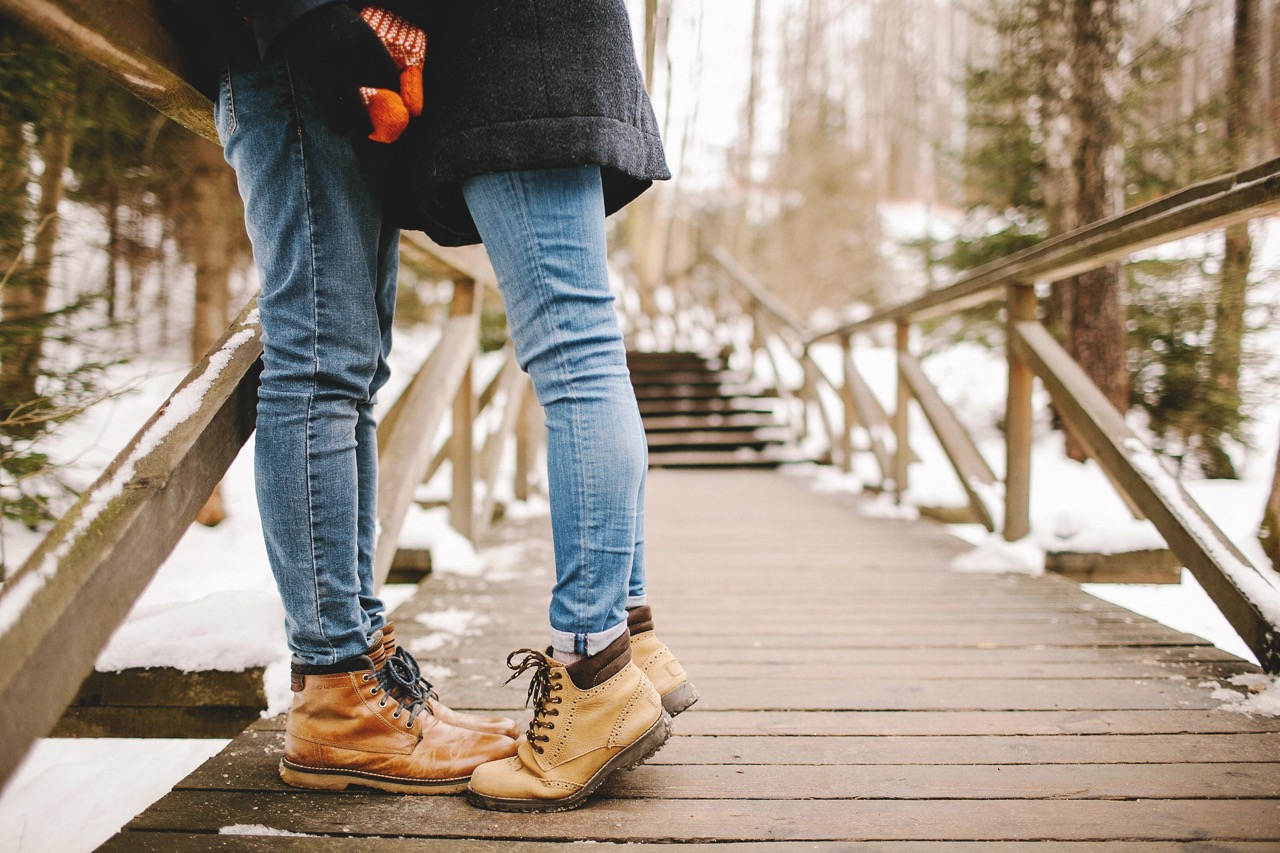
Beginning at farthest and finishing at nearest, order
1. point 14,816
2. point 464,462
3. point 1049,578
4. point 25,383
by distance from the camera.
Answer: point 464,462, point 25,383, point 1049,578, point 14,816

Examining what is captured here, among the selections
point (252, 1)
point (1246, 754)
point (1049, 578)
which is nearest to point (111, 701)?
point (252, 1)

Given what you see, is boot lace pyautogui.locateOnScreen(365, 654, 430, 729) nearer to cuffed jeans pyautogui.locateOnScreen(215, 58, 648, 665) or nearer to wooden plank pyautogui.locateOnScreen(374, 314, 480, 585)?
cuffed jeans pyautogui.locateOnScreen(215, 58, 648, 665)

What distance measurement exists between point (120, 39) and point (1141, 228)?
6.42ft

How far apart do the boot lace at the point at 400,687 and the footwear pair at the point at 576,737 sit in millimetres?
132

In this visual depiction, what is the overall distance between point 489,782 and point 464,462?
156 cm

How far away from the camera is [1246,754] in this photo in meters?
1.06

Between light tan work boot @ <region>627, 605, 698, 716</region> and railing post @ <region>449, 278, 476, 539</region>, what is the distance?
4.71ft

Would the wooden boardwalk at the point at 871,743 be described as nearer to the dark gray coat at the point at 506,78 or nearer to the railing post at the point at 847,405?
the dark gray coat at the point at 506,78

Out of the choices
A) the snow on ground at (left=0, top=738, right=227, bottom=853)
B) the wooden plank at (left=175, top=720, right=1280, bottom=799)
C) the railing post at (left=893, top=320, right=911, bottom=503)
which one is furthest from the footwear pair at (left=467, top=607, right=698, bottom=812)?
the railing post at (left=893, top=320, right=911, bottom=503)

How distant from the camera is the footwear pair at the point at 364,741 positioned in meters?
0.98

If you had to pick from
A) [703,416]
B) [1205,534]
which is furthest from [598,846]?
[703,416]

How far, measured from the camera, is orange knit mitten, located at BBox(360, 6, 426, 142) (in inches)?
33.2

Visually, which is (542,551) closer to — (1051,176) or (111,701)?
(111,701)

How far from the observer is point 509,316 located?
99cm
